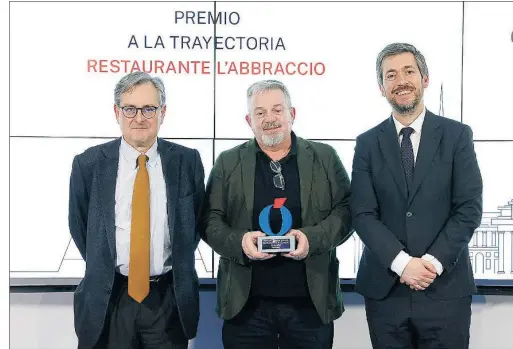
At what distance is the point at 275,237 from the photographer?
243cm

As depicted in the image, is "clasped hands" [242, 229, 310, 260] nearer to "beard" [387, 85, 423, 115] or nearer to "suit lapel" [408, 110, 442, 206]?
"suit lapel" [408, 110, 442, 206]

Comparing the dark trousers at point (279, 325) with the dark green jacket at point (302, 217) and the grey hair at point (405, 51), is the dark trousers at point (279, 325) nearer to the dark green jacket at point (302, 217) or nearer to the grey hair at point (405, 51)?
the dark green jacket at point (302, 217)

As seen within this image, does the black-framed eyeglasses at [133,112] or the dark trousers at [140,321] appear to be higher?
the black-framed eyeglasses at [133,112]

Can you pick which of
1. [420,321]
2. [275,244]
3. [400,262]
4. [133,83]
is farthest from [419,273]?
[133,83]

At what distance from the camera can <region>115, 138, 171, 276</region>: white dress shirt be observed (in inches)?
99.7

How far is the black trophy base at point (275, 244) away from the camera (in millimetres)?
2428

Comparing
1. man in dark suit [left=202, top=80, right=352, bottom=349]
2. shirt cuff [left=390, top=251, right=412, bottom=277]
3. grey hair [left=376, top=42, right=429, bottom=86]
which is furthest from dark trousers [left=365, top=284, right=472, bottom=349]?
grey hair [left=376, top=42, right=429, bottom=86]

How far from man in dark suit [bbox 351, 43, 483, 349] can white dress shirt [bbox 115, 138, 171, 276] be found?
0.87 metres

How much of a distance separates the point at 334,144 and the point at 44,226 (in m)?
1.84

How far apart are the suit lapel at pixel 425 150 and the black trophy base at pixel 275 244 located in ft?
1.80

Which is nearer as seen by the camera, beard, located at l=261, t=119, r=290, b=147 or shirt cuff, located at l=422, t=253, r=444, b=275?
shirt cuff, located at l=422, t=253, r=444, b=275

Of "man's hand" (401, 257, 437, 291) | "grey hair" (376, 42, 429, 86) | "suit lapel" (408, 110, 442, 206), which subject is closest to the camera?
"man's hand" (401, 257, 437, 291)

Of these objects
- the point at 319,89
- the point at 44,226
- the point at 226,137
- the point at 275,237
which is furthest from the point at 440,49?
the point at 44,226

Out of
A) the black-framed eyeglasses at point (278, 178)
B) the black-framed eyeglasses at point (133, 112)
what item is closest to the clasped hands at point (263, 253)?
the black-framed eyeglasses at point (278, 178)
